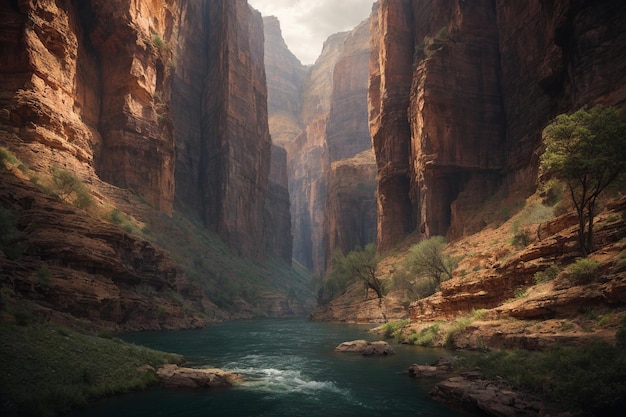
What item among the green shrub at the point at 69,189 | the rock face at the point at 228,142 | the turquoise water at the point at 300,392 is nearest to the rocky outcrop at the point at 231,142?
the rock face at the point at 228,142

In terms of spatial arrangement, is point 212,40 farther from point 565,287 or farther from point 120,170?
point 565,287

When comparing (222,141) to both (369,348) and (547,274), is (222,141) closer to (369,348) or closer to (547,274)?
(369,348)

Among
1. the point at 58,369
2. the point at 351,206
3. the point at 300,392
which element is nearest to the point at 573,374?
the point at 300,392

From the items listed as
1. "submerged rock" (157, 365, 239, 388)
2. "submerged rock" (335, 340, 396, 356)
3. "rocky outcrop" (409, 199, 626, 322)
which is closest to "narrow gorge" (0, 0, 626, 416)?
"rocky outcrop" (409, 199, 626, 322)

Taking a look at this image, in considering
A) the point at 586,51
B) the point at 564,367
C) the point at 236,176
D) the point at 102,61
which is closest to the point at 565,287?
the point at 564,367

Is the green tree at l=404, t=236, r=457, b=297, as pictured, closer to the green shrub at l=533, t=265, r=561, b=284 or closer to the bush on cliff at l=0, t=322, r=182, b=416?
the green shrub at l=533, t=265, r=561, b=284

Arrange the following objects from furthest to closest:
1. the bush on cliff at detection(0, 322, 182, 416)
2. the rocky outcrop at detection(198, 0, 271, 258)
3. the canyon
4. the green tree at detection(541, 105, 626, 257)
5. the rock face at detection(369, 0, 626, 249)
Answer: the rocky outcrop at detection(198, 0, 271, 258) → the rock face at detection(369, 0, 626, 249) → the canyon → the green tree at detection(541, 105, 626, 257) → the bush on cliff at detection(0, 322, 182, 416)
